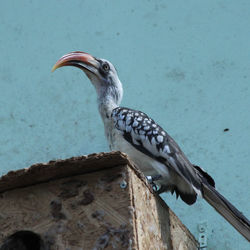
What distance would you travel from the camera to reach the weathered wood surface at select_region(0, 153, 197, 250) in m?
2.09

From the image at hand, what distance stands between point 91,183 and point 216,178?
3.37 ft

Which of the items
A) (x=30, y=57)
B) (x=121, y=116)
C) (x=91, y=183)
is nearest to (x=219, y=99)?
(x=121, y=116)

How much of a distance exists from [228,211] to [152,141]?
1.26ft

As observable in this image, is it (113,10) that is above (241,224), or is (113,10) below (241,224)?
above

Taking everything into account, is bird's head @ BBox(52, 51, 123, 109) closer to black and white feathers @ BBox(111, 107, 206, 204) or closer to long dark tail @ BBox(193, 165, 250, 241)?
black and white feathers @ BBox(111, 107, 206, 204)

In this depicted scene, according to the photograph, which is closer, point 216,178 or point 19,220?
point 19,220

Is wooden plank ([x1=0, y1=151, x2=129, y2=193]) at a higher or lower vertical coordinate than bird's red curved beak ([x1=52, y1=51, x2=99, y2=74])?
lower

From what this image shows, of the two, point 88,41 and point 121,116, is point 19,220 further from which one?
point 88,41

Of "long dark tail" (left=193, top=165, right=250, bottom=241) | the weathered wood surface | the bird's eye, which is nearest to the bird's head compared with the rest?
the bird's eye

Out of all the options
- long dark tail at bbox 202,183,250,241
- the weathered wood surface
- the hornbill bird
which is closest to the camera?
the weathered wood surface

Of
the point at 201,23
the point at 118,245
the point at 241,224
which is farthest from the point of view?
the point at 201,23

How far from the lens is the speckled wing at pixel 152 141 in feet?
8.43

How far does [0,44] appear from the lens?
3.65 m

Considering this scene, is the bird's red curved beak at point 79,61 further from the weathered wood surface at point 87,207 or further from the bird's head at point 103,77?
the weathered wood surface at point 87,207
